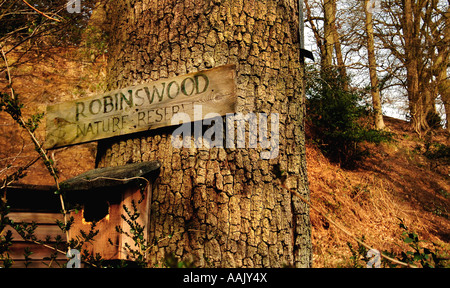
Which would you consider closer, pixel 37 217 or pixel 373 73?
pixel 37 217

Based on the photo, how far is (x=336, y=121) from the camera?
8.91 meters

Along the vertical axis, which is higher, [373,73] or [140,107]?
[373,73]

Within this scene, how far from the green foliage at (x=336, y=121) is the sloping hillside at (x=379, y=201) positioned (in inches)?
14.0

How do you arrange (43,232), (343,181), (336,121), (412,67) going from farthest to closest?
(412,67)
(336,121)
(343,181)
(43,232)

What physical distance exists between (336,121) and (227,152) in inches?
283

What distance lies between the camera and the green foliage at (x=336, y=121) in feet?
29.0

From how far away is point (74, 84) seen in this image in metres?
9.45

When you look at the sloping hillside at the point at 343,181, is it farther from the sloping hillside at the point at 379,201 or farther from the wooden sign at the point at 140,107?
the wooden sign at the point at 140,107

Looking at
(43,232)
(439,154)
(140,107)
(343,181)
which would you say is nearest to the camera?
(140,107)

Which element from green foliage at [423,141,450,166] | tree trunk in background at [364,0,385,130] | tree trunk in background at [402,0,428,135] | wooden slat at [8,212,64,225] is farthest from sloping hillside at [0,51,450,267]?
wooden slat at [8,212,64,225]

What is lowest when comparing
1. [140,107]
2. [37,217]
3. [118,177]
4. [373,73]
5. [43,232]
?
[43,232]

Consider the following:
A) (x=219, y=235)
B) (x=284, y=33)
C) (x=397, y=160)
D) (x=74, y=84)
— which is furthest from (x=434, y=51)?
(x=219, y=235)

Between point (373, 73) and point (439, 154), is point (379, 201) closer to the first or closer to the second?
point (439, 154)

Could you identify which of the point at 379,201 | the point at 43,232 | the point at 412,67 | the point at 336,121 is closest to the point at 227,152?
→ the point at 43,232
